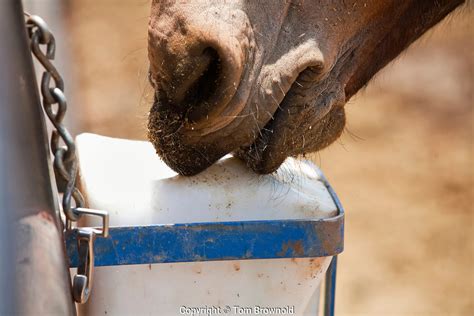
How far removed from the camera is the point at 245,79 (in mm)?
1324

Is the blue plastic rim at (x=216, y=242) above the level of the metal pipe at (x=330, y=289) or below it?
above

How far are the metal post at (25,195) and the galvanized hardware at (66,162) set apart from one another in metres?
0.02

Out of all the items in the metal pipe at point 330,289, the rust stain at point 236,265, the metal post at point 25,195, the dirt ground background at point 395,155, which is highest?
the metal post at point 25,195

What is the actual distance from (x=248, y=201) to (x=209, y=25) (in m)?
0.27

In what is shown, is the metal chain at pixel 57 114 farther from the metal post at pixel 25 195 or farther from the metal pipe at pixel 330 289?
the metal pipe at pixel 330 289

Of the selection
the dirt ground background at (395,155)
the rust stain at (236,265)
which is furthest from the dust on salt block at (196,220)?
the dirt ground background at (395,155)

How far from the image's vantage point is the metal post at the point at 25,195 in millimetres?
970

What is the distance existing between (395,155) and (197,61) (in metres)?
3.81

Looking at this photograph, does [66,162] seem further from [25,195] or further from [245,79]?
[245,79]

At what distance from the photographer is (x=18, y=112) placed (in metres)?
1.01

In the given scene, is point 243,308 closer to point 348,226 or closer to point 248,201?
point 248,201

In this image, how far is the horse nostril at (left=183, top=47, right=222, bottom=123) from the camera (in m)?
1.29

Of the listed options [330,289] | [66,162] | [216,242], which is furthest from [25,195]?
[330,289]

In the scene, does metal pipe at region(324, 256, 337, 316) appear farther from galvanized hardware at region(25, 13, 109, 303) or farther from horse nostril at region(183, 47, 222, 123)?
galvanized hardware at region(25, 13, 109, 303)
